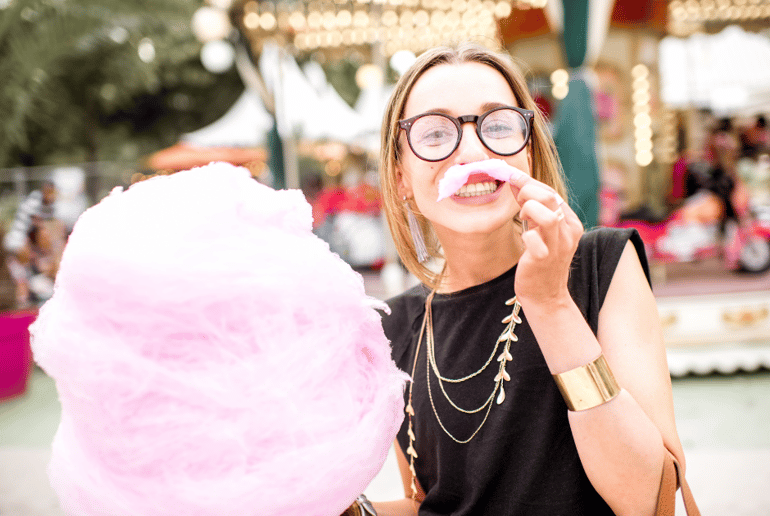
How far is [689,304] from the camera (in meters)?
4.16

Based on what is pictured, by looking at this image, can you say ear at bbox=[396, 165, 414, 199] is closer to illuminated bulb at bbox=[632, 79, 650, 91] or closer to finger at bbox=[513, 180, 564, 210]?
finger at bbox=[513, 180, 564, 210]

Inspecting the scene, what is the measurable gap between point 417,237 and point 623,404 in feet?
2.21

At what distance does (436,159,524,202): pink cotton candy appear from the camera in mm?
885

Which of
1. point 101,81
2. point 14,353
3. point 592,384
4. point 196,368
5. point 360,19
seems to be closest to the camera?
point 196,368

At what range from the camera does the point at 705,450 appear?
3043mm

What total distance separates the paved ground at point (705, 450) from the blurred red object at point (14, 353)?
247mm

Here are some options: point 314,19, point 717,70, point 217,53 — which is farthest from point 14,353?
point 717,70

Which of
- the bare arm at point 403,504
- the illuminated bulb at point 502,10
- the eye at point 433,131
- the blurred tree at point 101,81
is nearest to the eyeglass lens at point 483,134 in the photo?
the eye at point 433,131

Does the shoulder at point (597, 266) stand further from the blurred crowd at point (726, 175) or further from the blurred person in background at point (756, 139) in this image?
the blurred person in background at point (756, 139)

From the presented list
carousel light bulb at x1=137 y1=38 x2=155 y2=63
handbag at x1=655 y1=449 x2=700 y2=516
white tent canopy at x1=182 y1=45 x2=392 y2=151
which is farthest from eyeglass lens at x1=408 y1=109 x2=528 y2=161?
carousel light bulb at x1=137 y1=38 x2=155 y2=63

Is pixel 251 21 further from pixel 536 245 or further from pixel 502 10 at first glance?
pixel 536 245

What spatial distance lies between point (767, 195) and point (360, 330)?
6.87m

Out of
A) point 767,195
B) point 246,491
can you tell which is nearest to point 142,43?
point 767,195

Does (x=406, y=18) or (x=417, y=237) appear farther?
(x=406, y=18)
